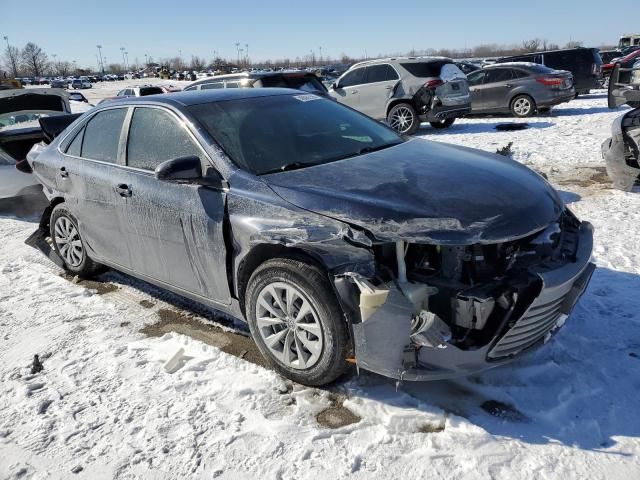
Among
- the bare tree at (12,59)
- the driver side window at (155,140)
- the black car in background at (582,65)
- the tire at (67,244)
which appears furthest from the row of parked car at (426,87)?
the bare tree at (12,59)

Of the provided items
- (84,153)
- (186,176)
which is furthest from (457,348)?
(84,153)

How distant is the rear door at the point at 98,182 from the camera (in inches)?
163

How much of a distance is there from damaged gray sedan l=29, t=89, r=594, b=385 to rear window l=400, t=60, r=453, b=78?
8.60 m

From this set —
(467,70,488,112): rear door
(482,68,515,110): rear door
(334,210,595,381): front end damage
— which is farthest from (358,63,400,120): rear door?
(334,210,595,381): front end damage

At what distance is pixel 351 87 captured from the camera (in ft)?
42.8

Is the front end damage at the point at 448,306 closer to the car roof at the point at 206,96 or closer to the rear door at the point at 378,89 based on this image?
the car roof at the point at 206,96

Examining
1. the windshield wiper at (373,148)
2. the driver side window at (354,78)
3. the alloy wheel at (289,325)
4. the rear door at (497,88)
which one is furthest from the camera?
the rear door at (497,88)

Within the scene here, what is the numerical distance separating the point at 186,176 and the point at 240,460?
1.66m

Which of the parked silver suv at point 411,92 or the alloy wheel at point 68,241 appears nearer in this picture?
the alloy wheel at point 68,241

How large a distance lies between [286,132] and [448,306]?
5.80 ft

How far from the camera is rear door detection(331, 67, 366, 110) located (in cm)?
1288

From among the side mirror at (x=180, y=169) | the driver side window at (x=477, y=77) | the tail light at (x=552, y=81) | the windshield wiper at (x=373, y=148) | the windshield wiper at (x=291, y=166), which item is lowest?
the windshield wiper at (x=291, y=166)

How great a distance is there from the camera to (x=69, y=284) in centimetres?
500

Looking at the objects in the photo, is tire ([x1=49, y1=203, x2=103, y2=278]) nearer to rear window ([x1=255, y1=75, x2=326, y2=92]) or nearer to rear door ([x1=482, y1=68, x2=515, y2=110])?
rear window ([x1=255, y1=75, x2=326, y2=92])
